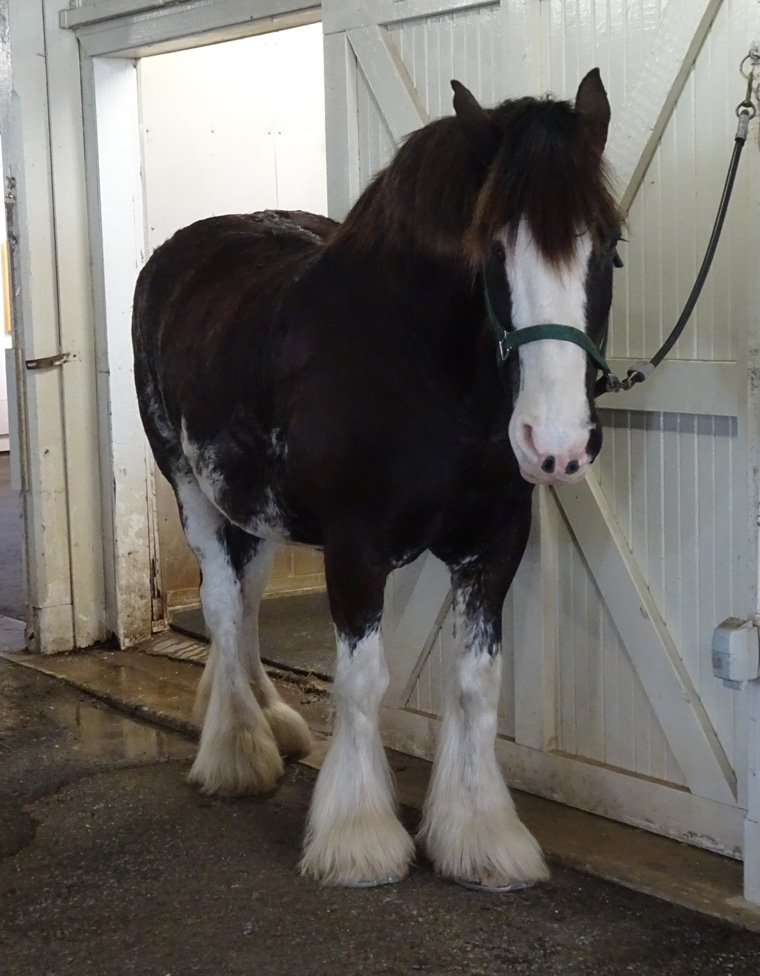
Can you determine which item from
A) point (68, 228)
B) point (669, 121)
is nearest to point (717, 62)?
point (669, 121)

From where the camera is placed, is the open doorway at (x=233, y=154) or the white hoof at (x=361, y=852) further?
the open doorway at (x=233, y=154)

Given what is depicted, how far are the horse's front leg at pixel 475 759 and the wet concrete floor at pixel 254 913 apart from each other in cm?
8

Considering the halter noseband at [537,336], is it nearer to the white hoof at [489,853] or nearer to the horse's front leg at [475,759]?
the horse's front leg at [475,759]

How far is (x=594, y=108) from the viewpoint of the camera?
2203mm

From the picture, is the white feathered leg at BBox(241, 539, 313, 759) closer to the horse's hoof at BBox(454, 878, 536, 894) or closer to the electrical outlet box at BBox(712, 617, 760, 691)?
→ the horse's hoof at BBox(454, 878, 536, 894)

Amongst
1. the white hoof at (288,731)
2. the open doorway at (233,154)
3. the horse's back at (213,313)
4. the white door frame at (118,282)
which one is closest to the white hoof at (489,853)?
the white hoof at (288,731)

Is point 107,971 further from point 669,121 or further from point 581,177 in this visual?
point 669,121

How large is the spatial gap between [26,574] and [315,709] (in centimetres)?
145

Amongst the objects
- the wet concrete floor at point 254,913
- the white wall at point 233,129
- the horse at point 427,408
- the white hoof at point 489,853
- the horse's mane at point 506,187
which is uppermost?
the white wall at point 233,129

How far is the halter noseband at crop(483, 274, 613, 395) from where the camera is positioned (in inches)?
79.5

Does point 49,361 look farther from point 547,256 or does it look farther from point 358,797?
point 547,256

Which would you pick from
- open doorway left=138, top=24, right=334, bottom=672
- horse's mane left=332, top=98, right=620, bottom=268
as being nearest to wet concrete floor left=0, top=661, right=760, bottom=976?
horse's mane left=332, top=98, right=620, bottom=268

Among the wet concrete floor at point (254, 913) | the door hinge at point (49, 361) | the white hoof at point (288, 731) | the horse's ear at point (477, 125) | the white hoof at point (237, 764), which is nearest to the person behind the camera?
the horse's ear at point (477, 125)

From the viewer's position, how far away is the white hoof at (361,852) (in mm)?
2529
